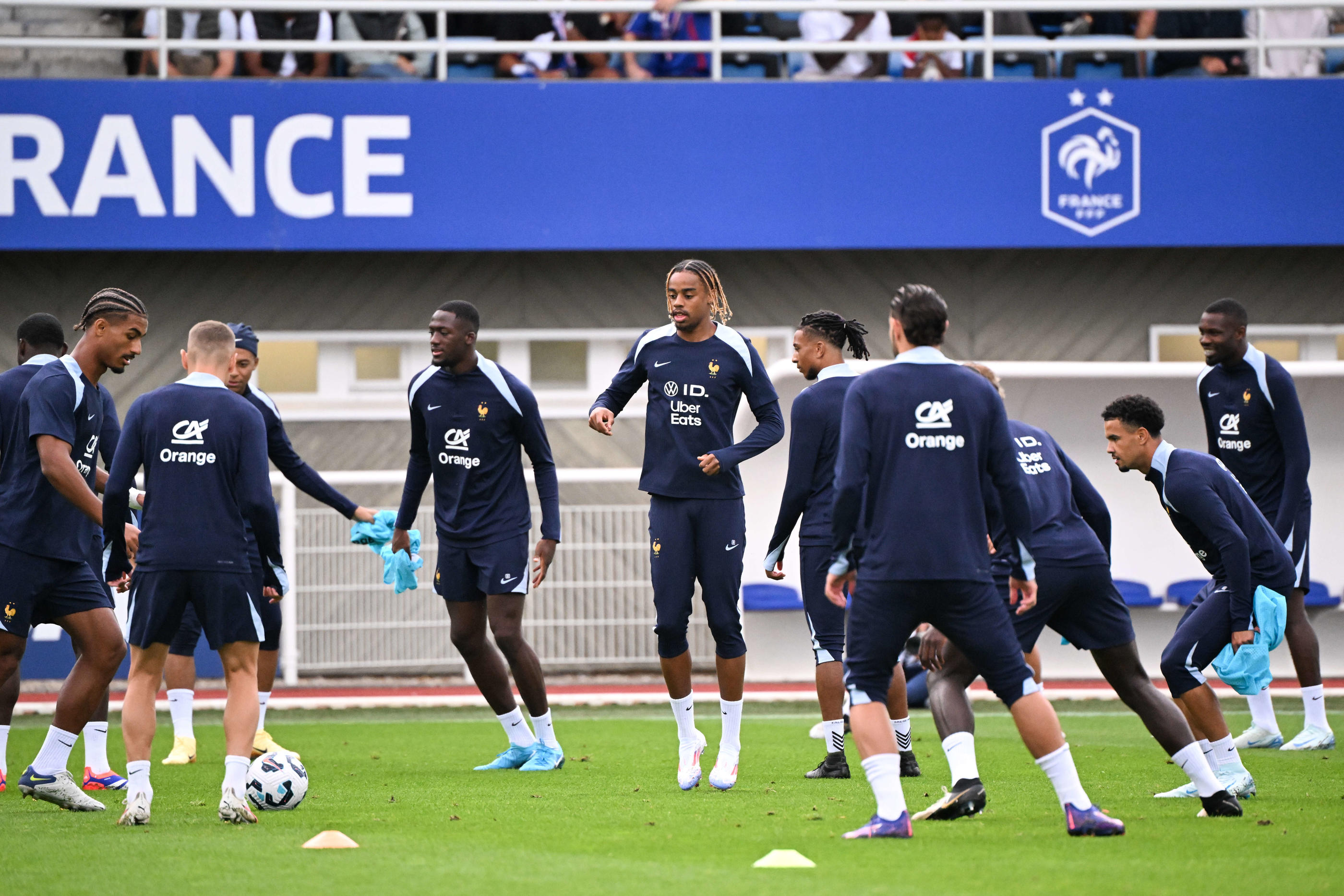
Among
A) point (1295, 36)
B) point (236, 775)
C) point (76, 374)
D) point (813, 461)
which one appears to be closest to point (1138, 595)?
point (1295, 36)

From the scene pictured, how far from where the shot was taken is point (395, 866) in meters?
5.08

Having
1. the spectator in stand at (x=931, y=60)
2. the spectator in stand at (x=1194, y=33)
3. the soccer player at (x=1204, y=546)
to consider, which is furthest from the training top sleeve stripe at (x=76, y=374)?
the spectator in stand at (x=1194, y=33)

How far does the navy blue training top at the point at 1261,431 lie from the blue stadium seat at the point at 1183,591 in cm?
409

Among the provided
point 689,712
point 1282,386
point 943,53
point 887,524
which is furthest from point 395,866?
point 943,53

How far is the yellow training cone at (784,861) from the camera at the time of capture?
5000 millimetres

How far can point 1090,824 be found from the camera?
5.46m

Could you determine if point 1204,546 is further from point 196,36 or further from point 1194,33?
point 196,36

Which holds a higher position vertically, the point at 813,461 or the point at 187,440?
the point at 187,440

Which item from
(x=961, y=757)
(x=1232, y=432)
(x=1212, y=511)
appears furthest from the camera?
(x=1232, y=432)

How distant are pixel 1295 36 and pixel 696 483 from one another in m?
11.0

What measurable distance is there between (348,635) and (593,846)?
811 cm

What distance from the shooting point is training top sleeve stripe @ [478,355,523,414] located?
799 centimetres

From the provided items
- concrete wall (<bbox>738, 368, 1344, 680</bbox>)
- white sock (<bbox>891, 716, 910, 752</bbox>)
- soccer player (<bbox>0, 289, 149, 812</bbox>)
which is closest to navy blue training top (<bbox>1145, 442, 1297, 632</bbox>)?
white sock (<bbox>891, 716, 910, 752</bbox>)

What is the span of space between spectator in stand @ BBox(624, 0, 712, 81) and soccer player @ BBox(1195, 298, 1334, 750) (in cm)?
715
